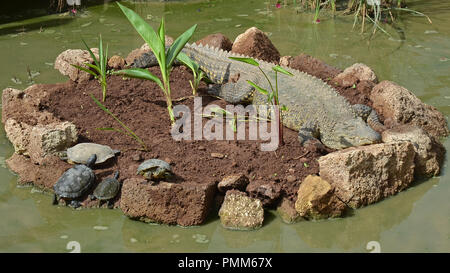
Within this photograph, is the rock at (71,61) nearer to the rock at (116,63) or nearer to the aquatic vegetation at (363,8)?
the rock at (116,63)

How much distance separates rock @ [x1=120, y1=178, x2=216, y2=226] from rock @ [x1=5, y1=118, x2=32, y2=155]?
1534 millimetres

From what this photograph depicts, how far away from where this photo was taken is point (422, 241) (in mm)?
4094

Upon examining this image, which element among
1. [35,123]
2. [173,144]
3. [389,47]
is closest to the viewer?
[173,144]

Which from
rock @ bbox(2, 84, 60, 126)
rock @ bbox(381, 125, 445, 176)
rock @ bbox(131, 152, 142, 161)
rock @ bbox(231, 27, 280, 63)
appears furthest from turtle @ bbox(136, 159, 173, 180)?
rock @ bbox(231, 27, 280, 63)

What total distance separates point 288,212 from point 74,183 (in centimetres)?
199

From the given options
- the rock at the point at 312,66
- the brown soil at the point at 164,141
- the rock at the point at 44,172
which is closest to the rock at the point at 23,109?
the brown soil at the point at 164,141

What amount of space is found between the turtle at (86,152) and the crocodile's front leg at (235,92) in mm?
1682

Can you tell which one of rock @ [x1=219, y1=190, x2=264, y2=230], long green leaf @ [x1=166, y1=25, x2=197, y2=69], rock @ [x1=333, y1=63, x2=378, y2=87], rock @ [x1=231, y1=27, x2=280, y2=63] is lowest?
rock @ [x1=219, y1=190, x2=264, y2=230]

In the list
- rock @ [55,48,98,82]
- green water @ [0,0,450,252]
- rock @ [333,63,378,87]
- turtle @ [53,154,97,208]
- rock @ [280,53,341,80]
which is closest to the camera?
green water @ [0,0,450,252]

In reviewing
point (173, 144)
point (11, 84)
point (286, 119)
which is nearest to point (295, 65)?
point (286, 119)

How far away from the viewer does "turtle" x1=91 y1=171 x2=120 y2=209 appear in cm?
455

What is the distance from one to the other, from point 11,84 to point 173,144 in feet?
10.6

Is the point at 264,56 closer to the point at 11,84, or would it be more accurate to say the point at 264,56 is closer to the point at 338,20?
the point at 338,20

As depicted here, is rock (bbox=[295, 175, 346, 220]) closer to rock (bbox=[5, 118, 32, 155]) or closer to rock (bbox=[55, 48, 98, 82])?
rock (bbox=[5, 118, 32, 155])
